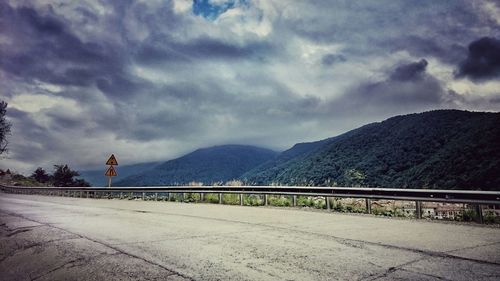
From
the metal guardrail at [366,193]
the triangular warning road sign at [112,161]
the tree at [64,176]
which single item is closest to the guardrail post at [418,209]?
the metal guardrail at [366,193]

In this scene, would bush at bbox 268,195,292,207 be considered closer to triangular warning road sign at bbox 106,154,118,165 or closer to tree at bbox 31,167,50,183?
triangular warning road sign at bbox 106,154,118,165

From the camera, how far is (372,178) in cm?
9494

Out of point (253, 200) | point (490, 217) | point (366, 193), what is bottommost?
point (490, 217)

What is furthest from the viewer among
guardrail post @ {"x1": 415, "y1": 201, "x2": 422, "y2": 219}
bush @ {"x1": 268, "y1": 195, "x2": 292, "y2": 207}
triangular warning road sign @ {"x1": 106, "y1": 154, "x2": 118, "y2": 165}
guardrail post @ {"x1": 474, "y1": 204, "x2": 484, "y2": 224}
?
triangular warning road sign @ {"x1": 106, "y1": 154, "x2": 118, "y2": 165}

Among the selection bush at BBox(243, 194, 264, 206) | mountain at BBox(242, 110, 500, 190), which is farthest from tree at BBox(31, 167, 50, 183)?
bush at BBox(243, 194, 264, 206)

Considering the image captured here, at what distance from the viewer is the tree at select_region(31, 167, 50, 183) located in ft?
210

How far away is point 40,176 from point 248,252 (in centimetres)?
7106

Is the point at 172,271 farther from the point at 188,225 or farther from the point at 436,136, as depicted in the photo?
the point at 436,136

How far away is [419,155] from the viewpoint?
335ft

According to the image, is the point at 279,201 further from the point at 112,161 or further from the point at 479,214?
the point at 112,161

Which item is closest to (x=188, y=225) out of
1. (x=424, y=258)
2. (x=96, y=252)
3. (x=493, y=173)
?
(x=96, y=252)

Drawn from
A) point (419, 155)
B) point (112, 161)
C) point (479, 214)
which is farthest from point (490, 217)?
point (419, 155)

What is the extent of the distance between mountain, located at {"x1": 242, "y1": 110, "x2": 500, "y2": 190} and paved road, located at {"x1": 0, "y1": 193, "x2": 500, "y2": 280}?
135 ft

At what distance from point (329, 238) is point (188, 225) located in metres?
3.45
